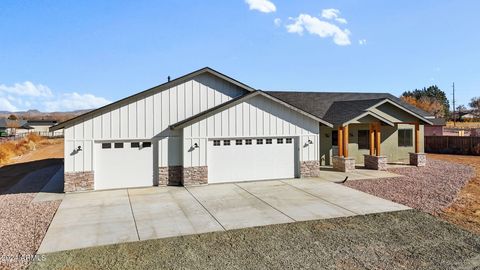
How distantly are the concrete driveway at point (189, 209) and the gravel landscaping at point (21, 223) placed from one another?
29 cm

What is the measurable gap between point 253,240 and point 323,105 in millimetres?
16870

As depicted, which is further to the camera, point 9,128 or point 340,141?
point 9,128

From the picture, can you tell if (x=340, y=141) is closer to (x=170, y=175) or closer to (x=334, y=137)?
(x=334, y=137)

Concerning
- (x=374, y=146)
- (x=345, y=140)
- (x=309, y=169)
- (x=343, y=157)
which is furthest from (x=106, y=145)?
(x=374, y=146)

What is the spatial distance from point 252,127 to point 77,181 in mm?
7834

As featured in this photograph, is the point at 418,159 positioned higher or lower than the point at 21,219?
higher

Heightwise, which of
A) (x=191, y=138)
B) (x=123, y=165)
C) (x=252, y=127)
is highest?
(x=252, y=127)

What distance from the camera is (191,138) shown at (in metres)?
14.1

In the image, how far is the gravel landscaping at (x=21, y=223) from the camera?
6.71m

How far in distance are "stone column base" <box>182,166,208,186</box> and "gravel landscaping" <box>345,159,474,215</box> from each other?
6.34 meters

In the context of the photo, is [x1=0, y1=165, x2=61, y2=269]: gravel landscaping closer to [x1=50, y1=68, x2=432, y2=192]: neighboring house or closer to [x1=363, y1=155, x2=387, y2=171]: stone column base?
[x1=50, y1=68, x2=432, y2=192]: neighboring house

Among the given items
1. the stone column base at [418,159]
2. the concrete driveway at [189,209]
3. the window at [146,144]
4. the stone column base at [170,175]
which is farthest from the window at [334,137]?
the window at [146,144]

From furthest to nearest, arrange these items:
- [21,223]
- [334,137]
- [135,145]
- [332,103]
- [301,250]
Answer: [332,103] → [334,137] → [135,145] → [21,223] → [301,250]


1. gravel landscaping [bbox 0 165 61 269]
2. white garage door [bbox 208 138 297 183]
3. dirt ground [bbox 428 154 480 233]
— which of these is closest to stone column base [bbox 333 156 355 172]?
white garage door [bbox 208 138 297 183]
